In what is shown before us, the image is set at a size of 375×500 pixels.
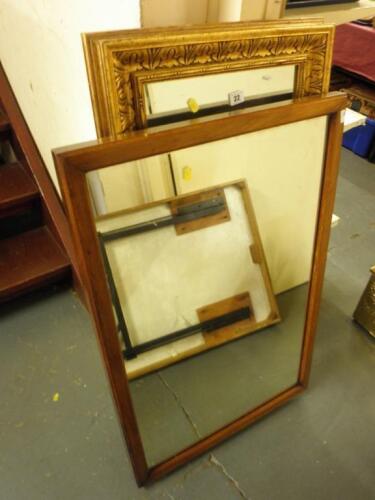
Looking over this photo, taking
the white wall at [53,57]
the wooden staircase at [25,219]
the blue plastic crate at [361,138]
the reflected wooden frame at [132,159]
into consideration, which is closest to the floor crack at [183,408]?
the reflected wooden frame at [132,159]

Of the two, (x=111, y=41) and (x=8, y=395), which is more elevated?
(x=111, y=41)

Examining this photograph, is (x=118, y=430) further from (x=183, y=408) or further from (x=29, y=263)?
(x=29, y=263)

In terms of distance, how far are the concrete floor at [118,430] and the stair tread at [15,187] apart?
46 centimetres

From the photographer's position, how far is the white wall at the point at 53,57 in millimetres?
847

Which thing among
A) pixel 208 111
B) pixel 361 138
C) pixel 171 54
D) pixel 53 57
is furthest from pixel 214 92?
pixel 361 138

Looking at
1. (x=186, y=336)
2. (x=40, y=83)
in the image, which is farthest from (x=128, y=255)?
(x=40, y=83)

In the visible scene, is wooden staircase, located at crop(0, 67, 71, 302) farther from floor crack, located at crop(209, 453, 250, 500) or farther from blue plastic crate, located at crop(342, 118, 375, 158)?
blue plastic crate, located at crop(342, 118, 375, 158)

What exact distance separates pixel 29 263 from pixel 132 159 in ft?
3.75

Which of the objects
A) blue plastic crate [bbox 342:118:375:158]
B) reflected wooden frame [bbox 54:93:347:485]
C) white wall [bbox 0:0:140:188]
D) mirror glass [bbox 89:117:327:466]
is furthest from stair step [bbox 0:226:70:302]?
blue plastic crate [bbox 342:118:375:158]

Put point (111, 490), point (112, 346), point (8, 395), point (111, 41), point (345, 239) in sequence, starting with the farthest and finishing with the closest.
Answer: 1. point (345, 239)
2. point (8, 395)
3. point (111, 490)
4. point (112, 346)
5. point (111, 41)

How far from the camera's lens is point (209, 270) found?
1233mm

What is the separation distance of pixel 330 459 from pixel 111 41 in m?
1.34

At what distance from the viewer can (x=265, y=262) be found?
135 cm

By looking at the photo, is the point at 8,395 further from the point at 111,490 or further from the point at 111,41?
the point at 111,41
